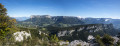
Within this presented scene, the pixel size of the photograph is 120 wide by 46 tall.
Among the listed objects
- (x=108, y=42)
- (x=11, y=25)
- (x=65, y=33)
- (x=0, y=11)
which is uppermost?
(x=0, y=11)

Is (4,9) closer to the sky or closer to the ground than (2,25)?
closer to the sky

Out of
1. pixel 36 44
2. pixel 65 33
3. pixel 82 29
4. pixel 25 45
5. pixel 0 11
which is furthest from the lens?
pixel 82 29

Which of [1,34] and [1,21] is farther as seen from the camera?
[1,21]

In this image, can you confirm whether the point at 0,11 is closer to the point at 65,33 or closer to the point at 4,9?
the point at 4,9

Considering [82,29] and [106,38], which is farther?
[82,29]

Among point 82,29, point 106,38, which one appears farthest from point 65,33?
point 106,38

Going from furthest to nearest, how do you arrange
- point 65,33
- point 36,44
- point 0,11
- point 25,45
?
point 65,33
point 0,11
point 36,44
point 25,45

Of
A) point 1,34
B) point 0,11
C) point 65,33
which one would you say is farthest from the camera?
point 65,33

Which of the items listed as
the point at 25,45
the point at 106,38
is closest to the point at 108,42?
the point at 106,38

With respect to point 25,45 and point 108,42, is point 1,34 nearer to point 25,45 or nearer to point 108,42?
point 25,45
